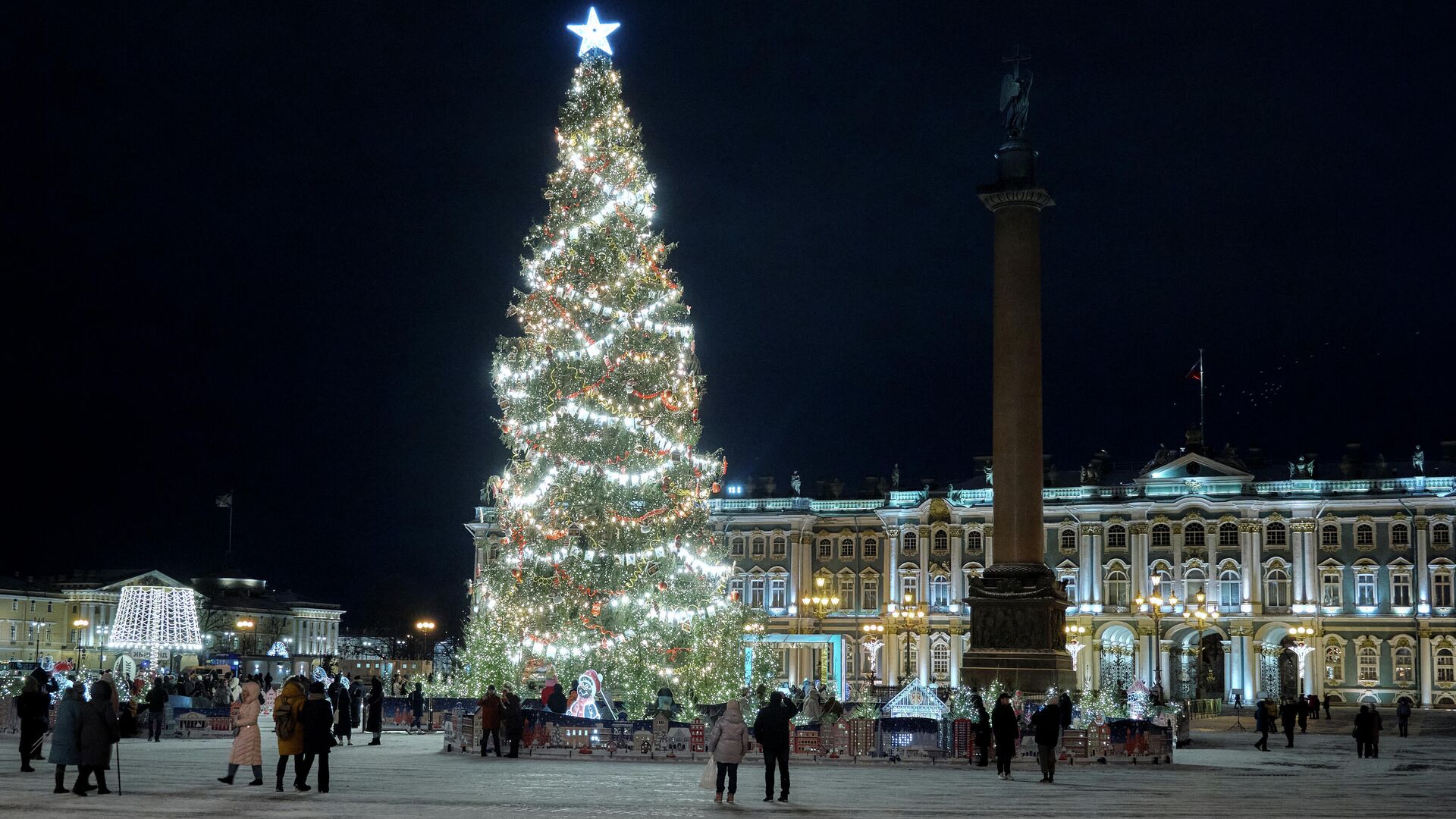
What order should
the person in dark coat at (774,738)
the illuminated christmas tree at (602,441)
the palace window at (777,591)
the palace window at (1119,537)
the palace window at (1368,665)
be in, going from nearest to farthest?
the person in dark coat at (774,738), the illuminated christmas tree at (602,441), the palace window at (1368,665), the palace window at (1119,537), the palace window at (777,591)

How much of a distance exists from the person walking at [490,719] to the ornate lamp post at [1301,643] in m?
52.3

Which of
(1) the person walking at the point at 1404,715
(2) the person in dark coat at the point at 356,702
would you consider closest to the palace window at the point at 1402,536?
(1) the person walking at the point at 1404,715

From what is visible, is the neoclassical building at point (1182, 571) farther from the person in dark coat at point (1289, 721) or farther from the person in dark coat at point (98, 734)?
the person in dark coat at point (98, 734)

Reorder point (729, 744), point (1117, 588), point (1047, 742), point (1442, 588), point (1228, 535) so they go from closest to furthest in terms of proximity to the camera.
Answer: point (729, 744) → point (1047, 742) → point (1442, 588) → point (1228, 535) → point (1117, 588)

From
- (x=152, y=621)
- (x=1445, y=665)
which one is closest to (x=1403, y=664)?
(x=1445, y=665)

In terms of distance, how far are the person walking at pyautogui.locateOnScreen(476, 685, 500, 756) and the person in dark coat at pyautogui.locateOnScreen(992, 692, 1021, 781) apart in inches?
322

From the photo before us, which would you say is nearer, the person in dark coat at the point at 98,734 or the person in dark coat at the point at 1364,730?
the person in dark coat at the point at 98,734

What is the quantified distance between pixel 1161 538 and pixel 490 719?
58638mm

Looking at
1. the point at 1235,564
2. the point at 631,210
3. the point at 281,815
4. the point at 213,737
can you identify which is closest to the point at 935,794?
the point at 281,815

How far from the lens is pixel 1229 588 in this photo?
78125mm

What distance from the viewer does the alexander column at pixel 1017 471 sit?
1481 inches

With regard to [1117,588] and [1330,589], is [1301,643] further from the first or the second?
[1117,588]

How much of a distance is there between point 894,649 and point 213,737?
53.3 meters

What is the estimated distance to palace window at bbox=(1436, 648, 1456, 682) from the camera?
7331cm
